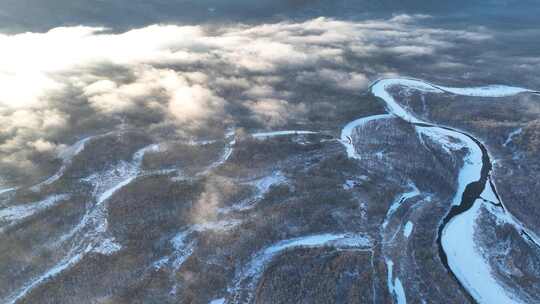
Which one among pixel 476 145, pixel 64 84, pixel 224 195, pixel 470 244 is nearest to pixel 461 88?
pixel 476 145

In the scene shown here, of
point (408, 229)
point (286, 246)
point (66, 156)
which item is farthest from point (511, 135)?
point (66, 156)

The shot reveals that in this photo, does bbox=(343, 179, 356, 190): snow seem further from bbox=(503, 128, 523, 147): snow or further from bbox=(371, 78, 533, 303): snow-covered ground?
bbox=(503, 128, 523, 147): snow

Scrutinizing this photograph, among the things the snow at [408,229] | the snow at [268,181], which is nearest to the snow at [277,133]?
the snow at [268,181]

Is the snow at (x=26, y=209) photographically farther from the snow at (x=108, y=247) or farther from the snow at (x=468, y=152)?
the snow at (x=468, y=152)

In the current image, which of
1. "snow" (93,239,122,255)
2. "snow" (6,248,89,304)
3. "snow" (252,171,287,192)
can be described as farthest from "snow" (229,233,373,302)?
"snow" (6,248,89,304)

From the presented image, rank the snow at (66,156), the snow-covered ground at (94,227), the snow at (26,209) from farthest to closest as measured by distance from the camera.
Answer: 1. the snow at (66,156)
2. the snow at (26,209)
3. the snow-covered ground at (94,227)

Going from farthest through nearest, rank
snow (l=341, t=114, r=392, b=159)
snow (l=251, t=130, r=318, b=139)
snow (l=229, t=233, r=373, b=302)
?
snow (l=251, t=130, r=318, b=139) < snow (l=341, t=114, r=392, b=159) < snow (l=229, t=233, r=373, b=302)

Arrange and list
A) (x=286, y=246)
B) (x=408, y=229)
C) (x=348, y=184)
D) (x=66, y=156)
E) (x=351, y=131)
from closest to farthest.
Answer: (x=286, y=246), (x=408, y=229), (x=348, y=184), (x=66, y=156), (x=351, y=131)

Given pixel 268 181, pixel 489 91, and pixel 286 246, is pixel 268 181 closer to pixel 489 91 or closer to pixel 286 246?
pixel 286 246
